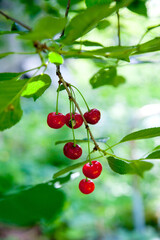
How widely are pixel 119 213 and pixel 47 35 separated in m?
4.42

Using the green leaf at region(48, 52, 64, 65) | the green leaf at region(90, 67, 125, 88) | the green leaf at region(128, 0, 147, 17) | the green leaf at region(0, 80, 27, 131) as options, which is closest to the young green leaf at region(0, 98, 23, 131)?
the green leaf at region(0, 80, 27, 131)

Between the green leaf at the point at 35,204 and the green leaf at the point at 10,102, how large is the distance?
34 cm

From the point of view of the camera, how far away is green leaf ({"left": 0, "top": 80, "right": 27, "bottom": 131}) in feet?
1.71

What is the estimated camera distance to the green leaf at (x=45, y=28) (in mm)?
366

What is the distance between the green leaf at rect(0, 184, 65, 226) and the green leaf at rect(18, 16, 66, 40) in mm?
557

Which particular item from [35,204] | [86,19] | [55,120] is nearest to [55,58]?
[86,19]

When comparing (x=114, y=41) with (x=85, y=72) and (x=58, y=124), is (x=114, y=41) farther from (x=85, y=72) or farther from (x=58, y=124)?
(x=85, y=72)

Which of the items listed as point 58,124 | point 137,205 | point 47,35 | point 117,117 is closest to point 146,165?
point 58,124

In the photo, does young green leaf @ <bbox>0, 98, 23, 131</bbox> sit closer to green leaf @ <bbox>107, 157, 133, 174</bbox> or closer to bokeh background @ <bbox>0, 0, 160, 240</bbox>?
green leaf @ <bbox>107, 157, 133, 174</bbox>

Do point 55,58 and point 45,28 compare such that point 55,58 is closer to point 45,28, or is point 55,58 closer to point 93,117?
point 45,28

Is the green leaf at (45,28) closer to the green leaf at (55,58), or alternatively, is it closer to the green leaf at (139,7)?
the green leaf at (55,58)

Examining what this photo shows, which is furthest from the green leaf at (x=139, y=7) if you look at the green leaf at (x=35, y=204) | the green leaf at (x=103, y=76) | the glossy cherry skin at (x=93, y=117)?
the green leaf at (x=35, y=204)

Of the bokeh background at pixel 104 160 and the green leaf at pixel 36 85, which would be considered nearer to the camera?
the green leaf at pixel 36 85

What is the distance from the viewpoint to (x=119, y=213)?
440cm
